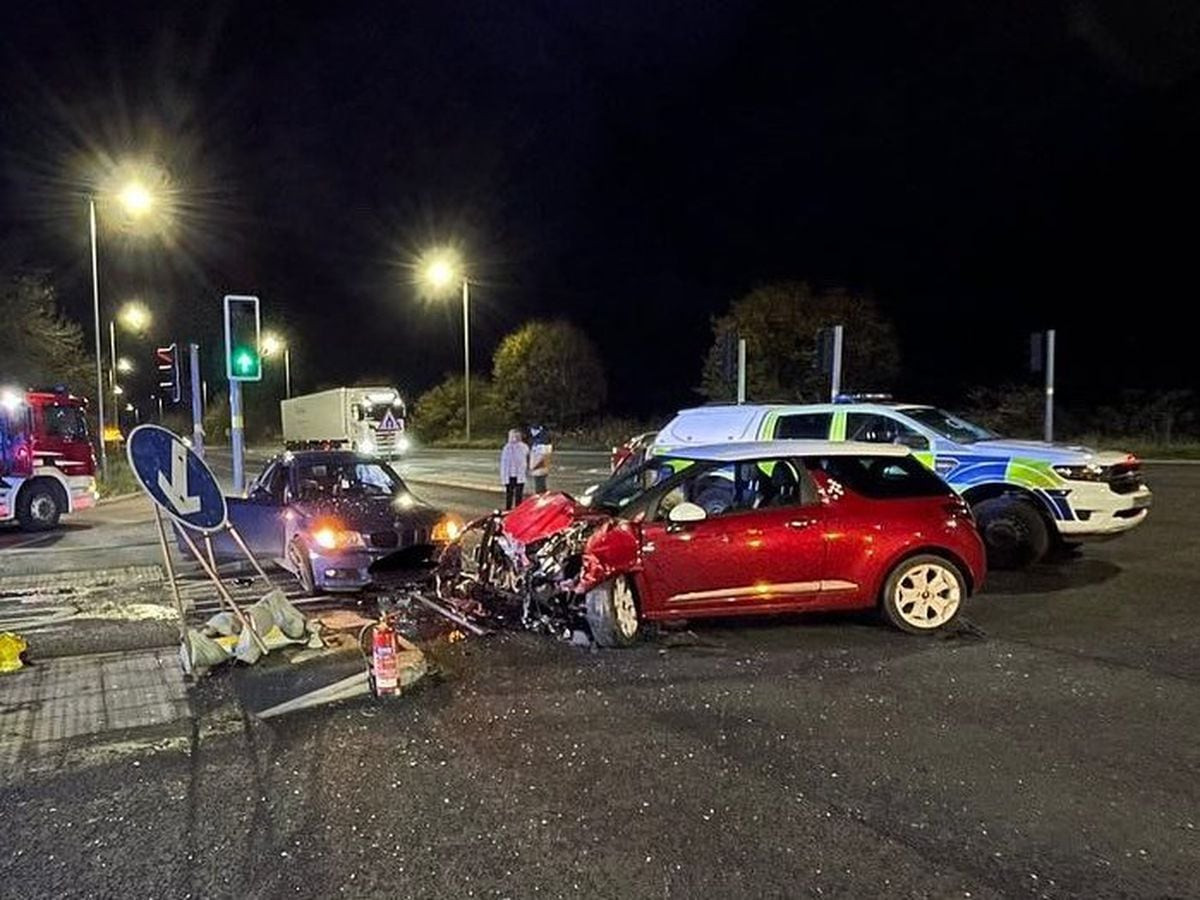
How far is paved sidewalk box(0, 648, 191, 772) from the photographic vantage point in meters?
5.29

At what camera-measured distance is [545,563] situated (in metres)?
7.32

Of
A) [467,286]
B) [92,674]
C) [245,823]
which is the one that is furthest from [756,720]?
[467,286]

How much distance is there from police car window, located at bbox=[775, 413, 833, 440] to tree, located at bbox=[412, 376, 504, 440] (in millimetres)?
42478

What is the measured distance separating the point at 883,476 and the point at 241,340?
977 centimetres

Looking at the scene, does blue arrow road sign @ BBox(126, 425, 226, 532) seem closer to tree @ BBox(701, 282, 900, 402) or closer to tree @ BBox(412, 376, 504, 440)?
tree @ BBox(701, 282, 900, 402)

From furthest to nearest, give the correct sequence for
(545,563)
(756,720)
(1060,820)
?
(545,563) → (756,720) → (1060,820)

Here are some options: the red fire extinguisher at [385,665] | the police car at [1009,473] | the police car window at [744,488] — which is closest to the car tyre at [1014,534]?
the police car at [1009,473]

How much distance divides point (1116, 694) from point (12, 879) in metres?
5.73

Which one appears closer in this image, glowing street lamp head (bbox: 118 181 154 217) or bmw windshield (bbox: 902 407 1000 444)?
bmw windshield (bbox: 902 407 1000 444)

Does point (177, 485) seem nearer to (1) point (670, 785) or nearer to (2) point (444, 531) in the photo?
(2) point (444, 531)

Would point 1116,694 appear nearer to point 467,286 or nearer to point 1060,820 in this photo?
point 1060,820

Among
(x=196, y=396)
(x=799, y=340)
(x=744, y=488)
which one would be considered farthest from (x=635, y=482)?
(x=799, y=340)

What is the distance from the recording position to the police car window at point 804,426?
11.5 meters

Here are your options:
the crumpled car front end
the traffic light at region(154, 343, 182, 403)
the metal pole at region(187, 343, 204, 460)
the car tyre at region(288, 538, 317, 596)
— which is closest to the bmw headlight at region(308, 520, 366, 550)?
the car tyre at region(288, 538, 317, 596)
